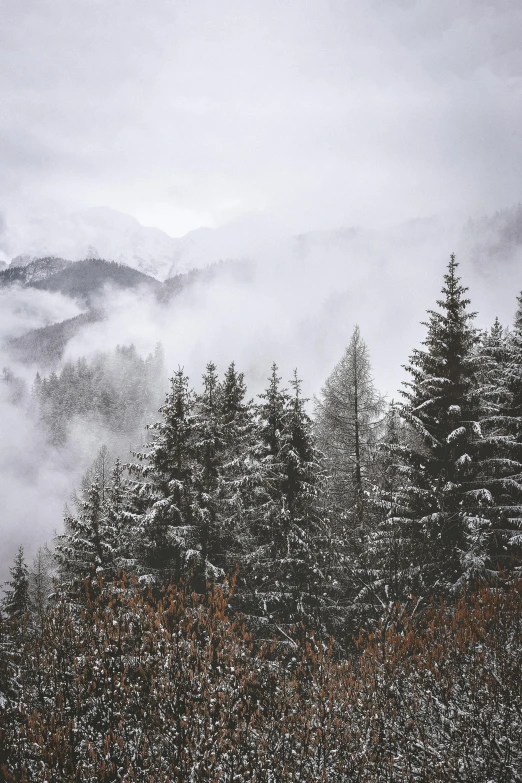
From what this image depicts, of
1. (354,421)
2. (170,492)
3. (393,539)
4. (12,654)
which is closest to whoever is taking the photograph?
(12,654)

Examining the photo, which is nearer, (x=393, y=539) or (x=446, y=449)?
(x=393, y=539)

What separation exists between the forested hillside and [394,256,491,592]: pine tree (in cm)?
6

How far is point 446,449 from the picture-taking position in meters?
12.7

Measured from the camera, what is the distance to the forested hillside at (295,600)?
4.34 metres

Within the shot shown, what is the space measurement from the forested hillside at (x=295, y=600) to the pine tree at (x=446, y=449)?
6cm

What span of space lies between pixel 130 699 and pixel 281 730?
1783 millimetres

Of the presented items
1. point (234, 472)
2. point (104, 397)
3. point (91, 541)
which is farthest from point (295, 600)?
point (104, 397)

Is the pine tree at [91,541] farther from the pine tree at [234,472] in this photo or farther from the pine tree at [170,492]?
the pine tree at [234,472]

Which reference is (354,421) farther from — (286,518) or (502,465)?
(502,465)

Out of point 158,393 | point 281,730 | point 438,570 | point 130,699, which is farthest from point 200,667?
point 158,393

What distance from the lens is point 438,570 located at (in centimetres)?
1173

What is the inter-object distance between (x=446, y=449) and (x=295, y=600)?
6.90m

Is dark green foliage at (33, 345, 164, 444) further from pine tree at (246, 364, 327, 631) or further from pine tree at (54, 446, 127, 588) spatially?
pine tree at (246, 364, 327, 631)

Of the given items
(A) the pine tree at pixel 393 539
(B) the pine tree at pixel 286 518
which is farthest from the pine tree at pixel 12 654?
(A) the pine tree at pixel 393 539
